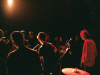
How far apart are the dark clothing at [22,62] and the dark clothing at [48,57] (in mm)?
804

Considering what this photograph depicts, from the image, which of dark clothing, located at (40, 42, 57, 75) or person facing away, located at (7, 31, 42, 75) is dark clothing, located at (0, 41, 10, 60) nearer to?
dark clothing, located at (40, 42, 57, 75)

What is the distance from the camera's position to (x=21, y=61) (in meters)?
1.52

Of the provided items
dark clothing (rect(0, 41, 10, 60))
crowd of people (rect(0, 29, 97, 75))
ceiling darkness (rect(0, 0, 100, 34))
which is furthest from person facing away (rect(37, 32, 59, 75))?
ceiling darkness (rect(0, 0, 100, 34))

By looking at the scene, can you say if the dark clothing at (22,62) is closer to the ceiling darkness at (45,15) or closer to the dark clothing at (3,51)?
the dark clothing at (3,51)

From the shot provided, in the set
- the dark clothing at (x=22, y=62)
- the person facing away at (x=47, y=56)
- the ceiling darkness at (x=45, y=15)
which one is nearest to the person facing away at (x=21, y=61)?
the dark clothing at (x=22, y=62)

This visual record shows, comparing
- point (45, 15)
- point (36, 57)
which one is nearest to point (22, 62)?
point (36, 57)

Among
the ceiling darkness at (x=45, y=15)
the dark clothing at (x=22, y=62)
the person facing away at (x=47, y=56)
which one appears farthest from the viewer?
the ceiling darkness at (x=45, y=15)

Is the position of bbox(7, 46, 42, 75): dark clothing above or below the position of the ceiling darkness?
below

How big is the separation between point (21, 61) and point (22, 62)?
2cm

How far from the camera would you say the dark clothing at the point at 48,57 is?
7.77 feet

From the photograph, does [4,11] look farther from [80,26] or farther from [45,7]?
[80,26]

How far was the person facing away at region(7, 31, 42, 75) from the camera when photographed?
1.51 meters

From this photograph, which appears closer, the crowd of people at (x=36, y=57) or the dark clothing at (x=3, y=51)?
the crowd of people at (x=36, y=57)

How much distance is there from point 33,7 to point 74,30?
14.8 feet
